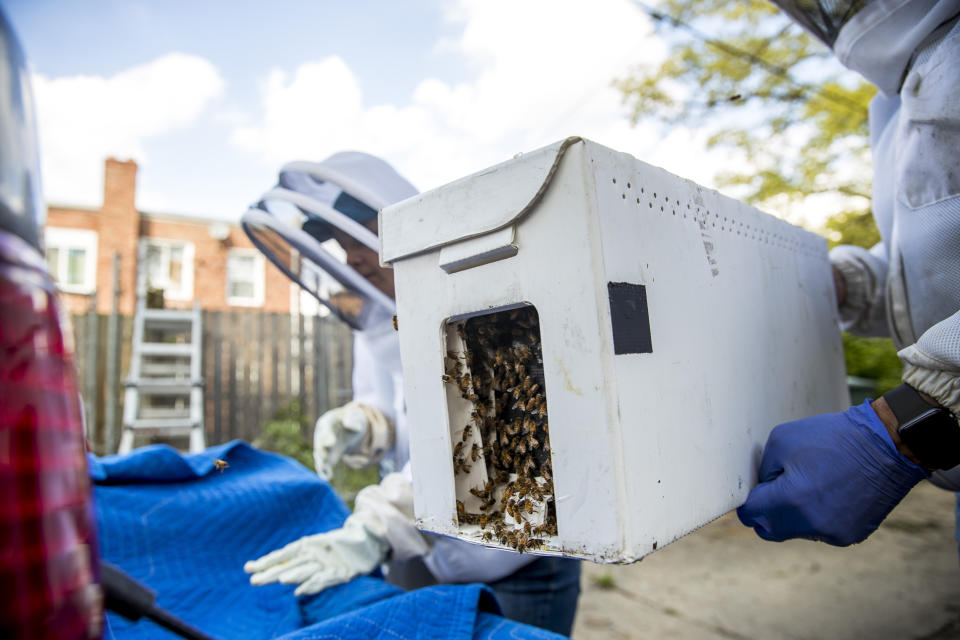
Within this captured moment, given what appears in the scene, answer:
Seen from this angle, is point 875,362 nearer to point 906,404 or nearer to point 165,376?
point 906,404

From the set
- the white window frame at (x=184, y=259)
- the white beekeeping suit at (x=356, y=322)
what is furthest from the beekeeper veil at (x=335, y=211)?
the white window frame at (x=184, y=259)

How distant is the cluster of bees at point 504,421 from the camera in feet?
2.54

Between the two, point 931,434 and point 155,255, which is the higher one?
point 155,255

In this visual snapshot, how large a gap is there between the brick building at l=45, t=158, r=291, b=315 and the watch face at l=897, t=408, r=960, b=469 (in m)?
8.94

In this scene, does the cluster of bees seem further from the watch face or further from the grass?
the grass

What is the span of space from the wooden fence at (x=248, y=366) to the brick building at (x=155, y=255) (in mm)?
3027

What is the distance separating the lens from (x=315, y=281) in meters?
2.05

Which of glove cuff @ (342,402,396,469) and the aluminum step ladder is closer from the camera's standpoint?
glove cuff @ (342,402,396,469)

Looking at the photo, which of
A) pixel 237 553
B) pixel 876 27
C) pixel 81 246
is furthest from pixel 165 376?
pixel 876 27

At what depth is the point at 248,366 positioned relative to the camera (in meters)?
6.03

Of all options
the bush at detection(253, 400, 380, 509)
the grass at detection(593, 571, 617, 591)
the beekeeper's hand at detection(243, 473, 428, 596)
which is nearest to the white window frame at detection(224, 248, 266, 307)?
the bush at detection(253, 400, 380, 509)

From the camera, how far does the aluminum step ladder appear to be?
5066 mm

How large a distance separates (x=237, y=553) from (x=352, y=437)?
66 centimetres

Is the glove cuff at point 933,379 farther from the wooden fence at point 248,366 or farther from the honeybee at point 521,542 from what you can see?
the wooden fence at point 248,366
